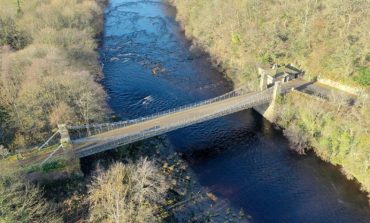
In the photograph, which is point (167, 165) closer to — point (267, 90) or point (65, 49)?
point (267, 90)

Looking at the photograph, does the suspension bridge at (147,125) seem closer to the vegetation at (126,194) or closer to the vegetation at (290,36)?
the vegetation at (126,194)

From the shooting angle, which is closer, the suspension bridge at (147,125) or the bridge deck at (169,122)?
the suspension bridge at (147,125)

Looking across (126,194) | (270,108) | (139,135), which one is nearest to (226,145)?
(270,108)

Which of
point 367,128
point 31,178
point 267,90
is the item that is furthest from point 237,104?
point 31,178

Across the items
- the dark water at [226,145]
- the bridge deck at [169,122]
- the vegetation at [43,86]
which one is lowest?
the dark water at [226,145]

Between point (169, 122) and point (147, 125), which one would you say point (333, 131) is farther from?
point (147, 125)

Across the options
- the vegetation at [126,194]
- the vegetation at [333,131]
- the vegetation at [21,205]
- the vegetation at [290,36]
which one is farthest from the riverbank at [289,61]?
the vegetation at [21,205]

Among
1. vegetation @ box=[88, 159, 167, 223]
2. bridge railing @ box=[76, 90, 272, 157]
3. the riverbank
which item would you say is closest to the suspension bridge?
bridge railing @ box=[76, 90, 272, 157]
